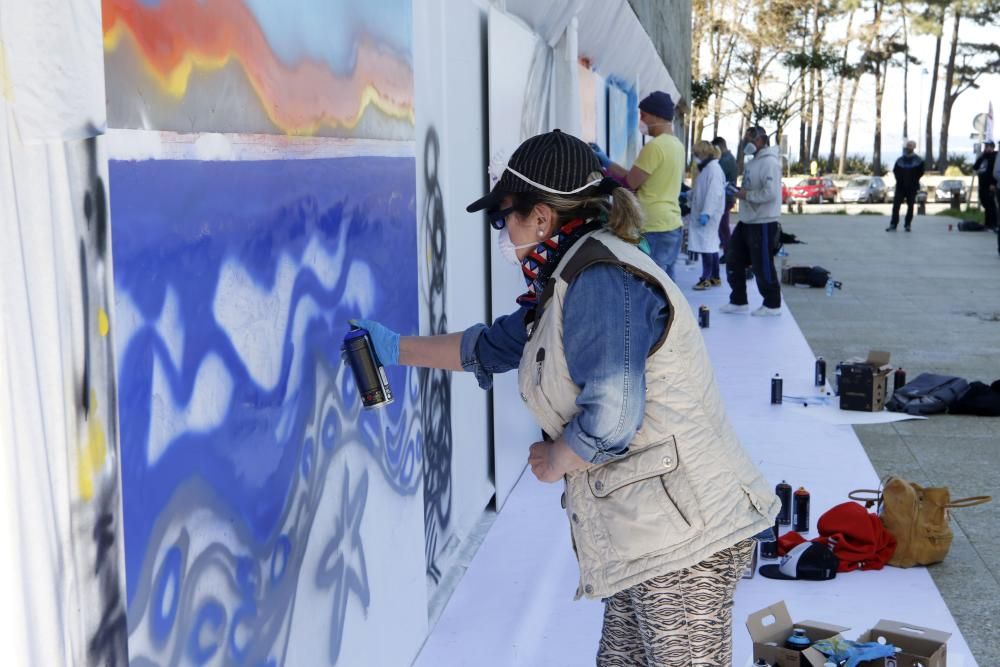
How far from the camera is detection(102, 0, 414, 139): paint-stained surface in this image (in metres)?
2.17

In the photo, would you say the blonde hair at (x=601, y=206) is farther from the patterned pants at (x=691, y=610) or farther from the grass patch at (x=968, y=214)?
the grass patch at (x=968, y=214)

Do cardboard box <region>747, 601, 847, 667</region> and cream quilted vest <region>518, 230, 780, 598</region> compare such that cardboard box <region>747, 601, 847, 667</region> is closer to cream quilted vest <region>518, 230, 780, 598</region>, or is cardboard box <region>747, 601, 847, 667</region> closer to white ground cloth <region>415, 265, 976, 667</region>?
white ground cloth <region>415, 265, 976, 667</region>

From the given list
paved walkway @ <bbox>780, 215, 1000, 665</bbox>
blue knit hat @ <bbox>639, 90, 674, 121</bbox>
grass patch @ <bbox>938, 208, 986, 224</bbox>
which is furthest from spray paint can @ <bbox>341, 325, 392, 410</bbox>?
grass patch @ <bbox>938, 208, 986, 224</bbox>

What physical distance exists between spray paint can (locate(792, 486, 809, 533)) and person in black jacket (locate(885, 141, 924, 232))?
19694 millimetres

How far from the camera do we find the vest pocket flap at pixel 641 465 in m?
2.77

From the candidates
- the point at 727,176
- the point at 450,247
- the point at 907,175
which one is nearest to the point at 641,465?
the point at 450,247

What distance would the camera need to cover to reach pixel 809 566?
5277 mm

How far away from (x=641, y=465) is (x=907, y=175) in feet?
78.4

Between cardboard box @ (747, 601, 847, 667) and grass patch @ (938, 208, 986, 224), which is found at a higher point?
grass patch @ (938, 208, 986, 224)

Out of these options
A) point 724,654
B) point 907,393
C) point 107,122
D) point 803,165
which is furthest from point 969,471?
point 803,165

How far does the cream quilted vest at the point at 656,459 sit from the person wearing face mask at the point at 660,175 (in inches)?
253

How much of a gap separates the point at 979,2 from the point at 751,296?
56.7 m

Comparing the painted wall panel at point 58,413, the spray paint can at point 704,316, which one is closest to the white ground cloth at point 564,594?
the painted wall panel at point 58,413

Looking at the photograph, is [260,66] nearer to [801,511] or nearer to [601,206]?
[601,206]
